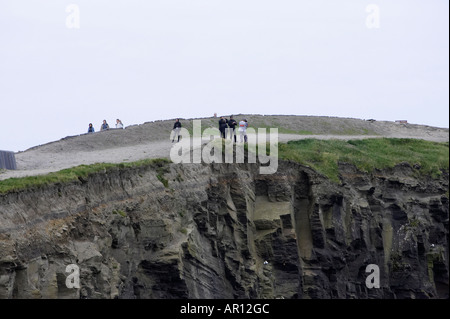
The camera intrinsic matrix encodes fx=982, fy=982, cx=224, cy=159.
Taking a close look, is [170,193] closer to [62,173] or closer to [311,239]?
[62,173]

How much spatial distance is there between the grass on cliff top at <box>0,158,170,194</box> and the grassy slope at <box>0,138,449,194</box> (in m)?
0.23

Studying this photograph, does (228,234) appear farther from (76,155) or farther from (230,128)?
(76,155)

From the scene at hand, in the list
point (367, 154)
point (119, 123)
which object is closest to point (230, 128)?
point (367, 154)

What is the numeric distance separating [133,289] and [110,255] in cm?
180

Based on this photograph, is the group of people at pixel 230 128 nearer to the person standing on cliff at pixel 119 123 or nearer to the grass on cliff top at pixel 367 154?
the grass on cliff top at pixel 367 154

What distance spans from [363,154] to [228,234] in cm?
1615

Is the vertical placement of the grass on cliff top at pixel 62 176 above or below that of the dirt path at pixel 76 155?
above

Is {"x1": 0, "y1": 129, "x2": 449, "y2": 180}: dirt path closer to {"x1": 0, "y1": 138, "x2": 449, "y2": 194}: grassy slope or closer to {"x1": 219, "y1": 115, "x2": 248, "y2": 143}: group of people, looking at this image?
{"x1": 0, "y1": 138, "x2": 449, "y2": 194}: grassy slope

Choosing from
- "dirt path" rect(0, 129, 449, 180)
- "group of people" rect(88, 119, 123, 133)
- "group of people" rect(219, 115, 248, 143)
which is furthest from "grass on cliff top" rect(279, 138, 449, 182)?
"group of people" rect(88, 119, 123, 133)

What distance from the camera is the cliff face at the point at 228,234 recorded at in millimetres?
31953

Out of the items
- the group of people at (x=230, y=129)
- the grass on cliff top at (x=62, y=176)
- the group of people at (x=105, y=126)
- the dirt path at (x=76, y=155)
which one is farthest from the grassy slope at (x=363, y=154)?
the group of people at (x=105, y=126)

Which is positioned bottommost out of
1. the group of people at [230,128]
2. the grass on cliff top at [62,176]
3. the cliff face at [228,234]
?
the cliff face at [228,234]

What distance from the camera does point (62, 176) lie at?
34.8m

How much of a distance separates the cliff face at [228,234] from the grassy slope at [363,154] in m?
0.64
